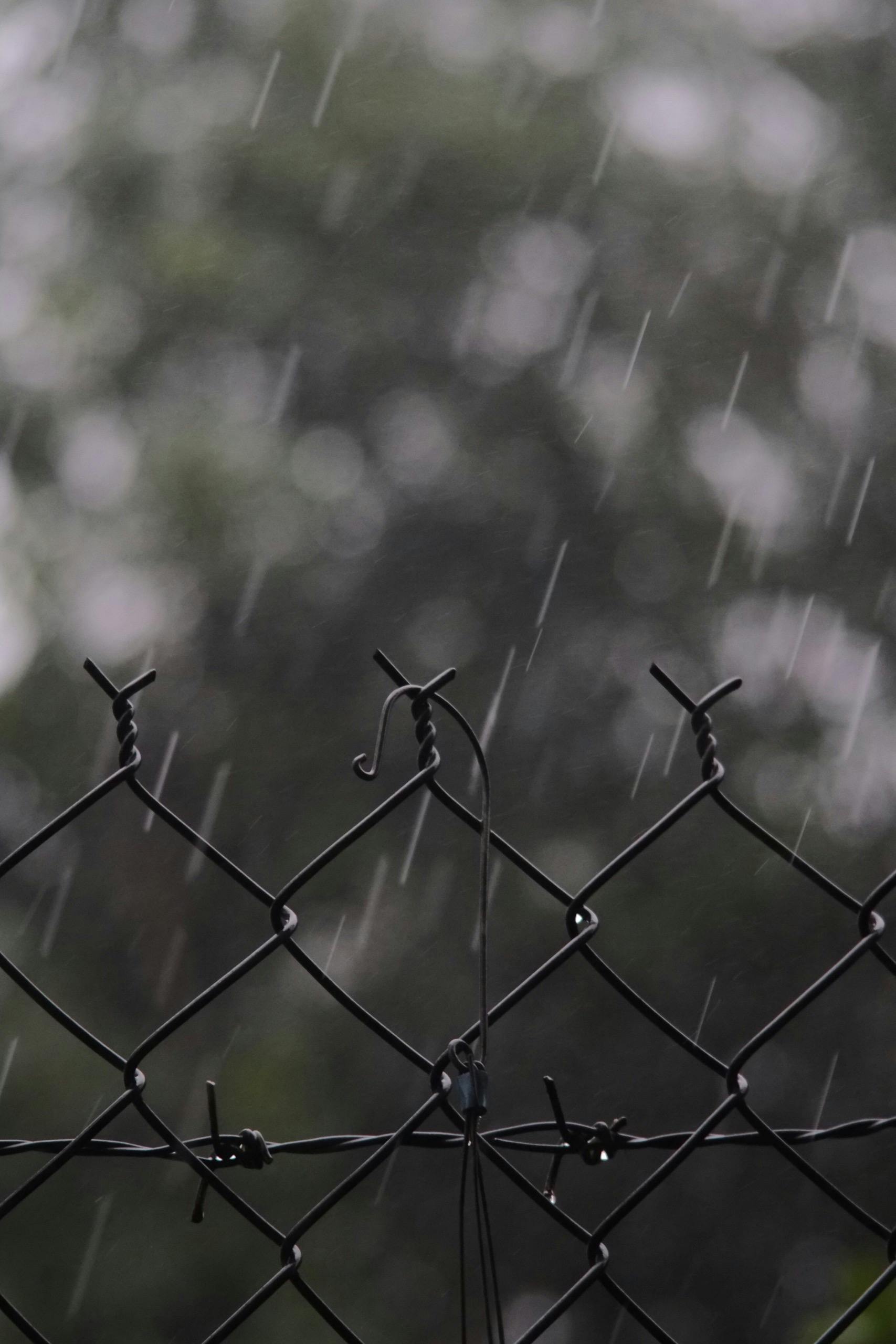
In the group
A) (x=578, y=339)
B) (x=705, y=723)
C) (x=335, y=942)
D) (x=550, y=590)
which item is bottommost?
(x=335, y=942)

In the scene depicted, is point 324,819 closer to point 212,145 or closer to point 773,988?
point 773,988

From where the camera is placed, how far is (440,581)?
24.0ft

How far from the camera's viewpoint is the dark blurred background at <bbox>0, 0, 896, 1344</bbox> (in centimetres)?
571

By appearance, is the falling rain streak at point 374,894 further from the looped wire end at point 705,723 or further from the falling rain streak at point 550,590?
the looped wire end at point 705,723

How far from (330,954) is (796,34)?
305 inches

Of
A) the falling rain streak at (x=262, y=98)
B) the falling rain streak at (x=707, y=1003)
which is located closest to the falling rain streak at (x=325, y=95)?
the falling rain streak at (x=262, y=98)

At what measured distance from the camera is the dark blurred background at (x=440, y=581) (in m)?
5.71

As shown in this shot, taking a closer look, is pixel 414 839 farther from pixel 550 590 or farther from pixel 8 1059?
pixel 8 1059

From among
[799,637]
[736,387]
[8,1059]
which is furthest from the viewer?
[736,387]

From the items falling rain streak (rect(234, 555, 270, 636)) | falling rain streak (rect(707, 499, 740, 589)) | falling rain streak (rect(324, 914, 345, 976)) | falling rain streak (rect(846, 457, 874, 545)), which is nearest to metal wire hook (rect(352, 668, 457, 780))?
falling rain streak (rect(324, 914, 345, 976))

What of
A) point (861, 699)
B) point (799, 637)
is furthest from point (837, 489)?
point (861, 699)

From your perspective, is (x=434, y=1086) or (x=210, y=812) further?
(x=210, y=812)

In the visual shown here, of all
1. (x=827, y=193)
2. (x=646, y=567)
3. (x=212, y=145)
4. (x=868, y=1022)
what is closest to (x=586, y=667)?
(x=646, y=567)

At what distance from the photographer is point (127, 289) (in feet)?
28.1
